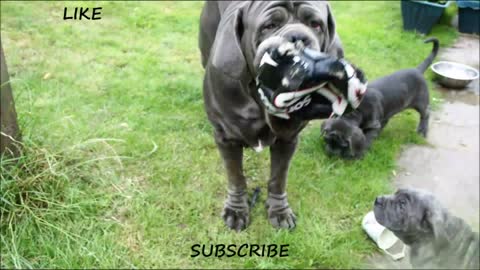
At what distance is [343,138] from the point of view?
3.45 meters

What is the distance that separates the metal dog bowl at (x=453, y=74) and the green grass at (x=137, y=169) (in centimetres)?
15

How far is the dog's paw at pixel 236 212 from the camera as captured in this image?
289 centimetres

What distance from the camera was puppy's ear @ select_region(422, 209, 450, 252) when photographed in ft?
8.01

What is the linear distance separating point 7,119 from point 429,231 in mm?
2289

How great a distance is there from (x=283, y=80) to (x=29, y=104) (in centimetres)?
227

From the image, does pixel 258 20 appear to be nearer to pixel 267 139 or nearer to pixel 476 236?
pixel 267 139

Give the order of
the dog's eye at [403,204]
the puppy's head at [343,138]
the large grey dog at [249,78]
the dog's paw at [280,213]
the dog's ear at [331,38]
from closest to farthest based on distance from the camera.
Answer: the large grey dog at [249,78] → the dog's ear at [331,38] → the dog's eye at [403,204] → the dog's paw at [280,213] → the puppy's head at [343,138]

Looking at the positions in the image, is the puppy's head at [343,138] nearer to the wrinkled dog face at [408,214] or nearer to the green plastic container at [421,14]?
the wrinkled dog face at [408,214]

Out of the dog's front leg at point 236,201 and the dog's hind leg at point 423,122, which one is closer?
the dog's front leg at point 236,201

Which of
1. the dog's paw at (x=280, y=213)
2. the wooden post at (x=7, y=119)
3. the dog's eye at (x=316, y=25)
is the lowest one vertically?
the dog's paw at (x=280, y=213)

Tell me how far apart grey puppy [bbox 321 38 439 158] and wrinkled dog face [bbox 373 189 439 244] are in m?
0.85

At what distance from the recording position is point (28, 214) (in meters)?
2.63

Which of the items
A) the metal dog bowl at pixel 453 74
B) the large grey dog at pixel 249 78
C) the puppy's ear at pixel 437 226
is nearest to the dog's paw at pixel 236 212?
the large grey dog at pixel 249 78

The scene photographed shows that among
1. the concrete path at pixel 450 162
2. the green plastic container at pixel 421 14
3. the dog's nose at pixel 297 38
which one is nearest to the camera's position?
the dog's nose at pixel 297 38
